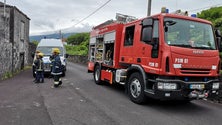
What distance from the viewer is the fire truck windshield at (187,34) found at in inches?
269

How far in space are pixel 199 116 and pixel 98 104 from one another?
2.96 m

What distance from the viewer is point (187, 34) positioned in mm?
6992

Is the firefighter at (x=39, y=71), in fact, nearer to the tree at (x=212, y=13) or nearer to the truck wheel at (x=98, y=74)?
the truck wheel at (x=98, y=74)

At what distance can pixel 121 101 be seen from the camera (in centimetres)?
806

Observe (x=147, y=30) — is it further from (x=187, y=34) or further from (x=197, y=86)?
(x=197, y=86)

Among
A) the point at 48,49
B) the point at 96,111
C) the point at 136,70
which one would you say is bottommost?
the point at 96,111

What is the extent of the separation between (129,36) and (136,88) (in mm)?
2097

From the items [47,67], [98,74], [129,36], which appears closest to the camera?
[129,36]

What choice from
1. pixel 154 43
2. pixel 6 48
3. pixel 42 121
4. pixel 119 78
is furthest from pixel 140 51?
pixel 6 48

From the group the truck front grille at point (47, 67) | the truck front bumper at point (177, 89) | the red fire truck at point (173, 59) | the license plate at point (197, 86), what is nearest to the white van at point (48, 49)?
the truck front grille at point (47, 67)

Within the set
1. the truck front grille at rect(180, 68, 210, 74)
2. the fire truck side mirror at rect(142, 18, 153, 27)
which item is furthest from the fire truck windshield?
the truck front grille at rect(180, 68, 210, 74)

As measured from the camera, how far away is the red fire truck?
6.59 metres

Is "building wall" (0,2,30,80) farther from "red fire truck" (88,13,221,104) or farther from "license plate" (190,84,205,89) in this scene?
"license plate" (190,84,205,89)

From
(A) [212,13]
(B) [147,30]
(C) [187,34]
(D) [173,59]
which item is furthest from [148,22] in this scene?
(A) [212,13]
